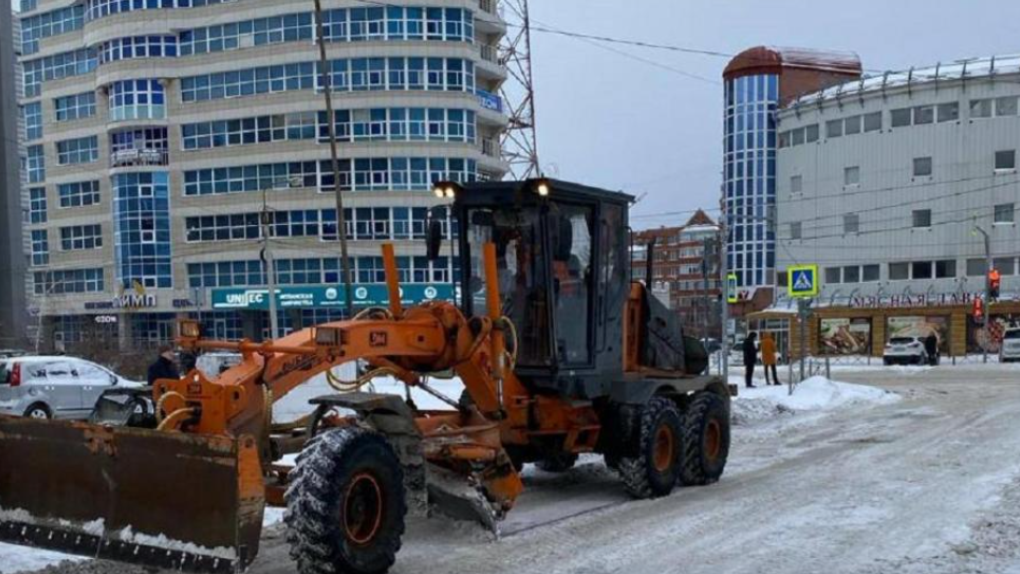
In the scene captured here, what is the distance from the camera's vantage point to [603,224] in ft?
35.2

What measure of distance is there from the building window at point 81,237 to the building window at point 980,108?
52.0 meters

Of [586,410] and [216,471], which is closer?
[216,471]

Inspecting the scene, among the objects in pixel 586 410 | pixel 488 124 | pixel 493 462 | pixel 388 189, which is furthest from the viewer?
pixel 488 124

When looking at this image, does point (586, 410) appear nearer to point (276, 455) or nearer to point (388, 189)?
point (276, 455)

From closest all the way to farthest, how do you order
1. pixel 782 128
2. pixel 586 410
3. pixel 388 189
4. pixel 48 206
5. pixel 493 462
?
pixel 493 462
pixel 586 410
pixel 388 189
pixel 48 206
pixel 782 128

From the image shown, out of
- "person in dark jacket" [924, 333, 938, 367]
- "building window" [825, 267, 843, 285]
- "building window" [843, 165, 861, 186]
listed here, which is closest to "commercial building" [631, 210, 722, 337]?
"building window" [825, 267, 843, 285]

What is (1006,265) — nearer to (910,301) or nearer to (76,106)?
(910,301)

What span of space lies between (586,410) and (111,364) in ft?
81.9

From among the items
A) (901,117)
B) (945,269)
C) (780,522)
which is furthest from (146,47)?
(780,522)

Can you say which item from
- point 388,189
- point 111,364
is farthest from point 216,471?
point 388,189

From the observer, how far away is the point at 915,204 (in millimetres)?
62812

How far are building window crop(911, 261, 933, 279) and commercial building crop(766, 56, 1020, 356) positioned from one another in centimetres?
6

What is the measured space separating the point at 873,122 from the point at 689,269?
167ft

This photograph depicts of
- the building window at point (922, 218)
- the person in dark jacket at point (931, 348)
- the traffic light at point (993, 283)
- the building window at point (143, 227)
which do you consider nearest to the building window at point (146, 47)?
the building window at point (143, 227)
